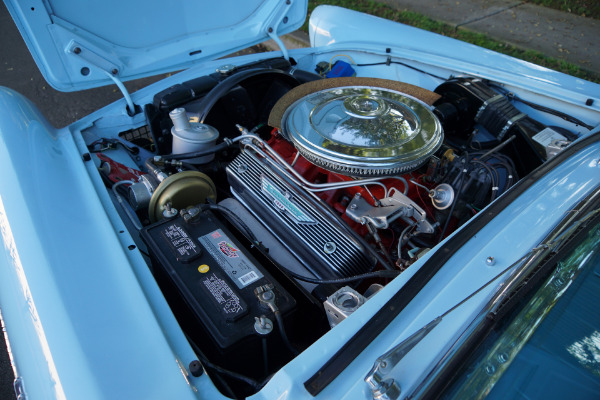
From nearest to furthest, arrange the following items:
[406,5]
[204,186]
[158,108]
Answer: [204,186], [158,108], [406,5]

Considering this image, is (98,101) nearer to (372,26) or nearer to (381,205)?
(372,26)

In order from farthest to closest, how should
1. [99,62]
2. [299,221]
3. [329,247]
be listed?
[99,62] < [299,221] < [329,247]

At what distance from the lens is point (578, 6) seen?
534 centimetres

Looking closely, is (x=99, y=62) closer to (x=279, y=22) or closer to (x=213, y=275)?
(x=279, y=22)

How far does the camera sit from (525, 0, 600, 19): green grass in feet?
17.1

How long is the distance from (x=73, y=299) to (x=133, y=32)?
1351mm

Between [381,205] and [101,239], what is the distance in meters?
0.89

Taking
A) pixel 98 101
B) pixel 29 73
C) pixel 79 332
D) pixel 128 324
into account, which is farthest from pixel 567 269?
pixel 29 73

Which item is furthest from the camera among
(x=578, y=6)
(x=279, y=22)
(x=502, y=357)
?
(x=578, y=6)

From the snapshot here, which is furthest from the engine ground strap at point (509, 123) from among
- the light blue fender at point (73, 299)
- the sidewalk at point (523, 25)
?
the sidewalk at point (523, 25)

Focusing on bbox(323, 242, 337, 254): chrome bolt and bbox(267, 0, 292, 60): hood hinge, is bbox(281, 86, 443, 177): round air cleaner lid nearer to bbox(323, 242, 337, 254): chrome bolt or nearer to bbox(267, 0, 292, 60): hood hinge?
bbox(323, 242, 337, 254): chrome bolt

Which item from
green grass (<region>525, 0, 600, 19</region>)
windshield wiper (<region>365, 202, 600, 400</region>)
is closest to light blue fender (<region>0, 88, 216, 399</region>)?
windshield wiper (<region>365, 202, 600, 400</region>)

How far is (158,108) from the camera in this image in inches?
75.5

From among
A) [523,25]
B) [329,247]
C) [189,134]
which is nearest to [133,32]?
[189,134]
